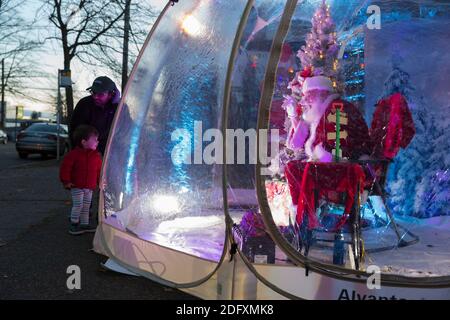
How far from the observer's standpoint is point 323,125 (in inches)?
154

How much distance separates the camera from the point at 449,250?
3.94 m

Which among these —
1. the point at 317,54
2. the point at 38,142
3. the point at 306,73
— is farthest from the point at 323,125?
the point at 38,142

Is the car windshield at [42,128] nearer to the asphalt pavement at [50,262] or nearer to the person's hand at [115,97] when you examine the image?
the asphalt pavement at [50,262]

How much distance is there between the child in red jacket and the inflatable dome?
2.54ft

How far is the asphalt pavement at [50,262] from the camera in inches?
139

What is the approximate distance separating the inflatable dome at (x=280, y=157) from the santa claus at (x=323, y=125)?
0.01 m

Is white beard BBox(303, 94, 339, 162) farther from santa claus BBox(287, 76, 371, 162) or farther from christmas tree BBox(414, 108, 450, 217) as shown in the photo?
christmas tree BBox(414, 108, 450, 217)

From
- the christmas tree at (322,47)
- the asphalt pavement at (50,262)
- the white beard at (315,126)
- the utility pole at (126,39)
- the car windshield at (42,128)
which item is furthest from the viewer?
the car windshield at (42,128)

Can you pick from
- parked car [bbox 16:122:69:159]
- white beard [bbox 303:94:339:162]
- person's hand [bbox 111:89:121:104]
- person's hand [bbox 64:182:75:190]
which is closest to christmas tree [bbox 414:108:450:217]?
white beard [bbox 303:94:339:162]

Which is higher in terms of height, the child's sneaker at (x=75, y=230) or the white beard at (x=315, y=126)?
the white beard at (x=315, y=126)

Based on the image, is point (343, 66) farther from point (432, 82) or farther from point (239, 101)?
point (239, 101)

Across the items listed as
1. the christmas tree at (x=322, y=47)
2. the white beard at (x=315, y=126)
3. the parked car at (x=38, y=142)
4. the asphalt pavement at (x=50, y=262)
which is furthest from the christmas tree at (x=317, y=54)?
the parked car at (x=38, y=142)

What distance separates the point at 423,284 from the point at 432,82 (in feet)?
9.17

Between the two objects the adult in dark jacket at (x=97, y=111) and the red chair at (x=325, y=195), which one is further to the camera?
the adult in dark jacket at (x=97, y=111)
